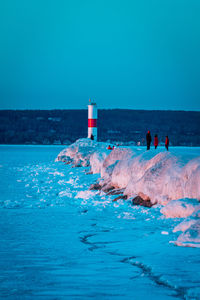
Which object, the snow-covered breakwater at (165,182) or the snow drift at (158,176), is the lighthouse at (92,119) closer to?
the snow-covered breakwater at (165,182)

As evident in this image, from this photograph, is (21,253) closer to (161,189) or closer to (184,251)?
(184,251)

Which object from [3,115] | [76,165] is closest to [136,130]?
[3,115]

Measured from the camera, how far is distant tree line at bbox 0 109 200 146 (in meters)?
115

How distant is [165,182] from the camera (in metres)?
11.0

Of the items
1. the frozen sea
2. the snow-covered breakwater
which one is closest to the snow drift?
the snow-covered breakwater

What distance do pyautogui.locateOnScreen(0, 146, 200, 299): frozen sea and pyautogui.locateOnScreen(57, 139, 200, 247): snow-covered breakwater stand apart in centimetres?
32

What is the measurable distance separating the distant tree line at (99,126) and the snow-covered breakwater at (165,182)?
93.0 meters

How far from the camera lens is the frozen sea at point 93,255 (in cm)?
481

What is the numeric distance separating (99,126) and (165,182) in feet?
391

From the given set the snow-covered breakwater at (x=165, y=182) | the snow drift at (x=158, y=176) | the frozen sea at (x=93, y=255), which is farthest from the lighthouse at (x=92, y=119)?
the frozen sea at (x=93, y=255)

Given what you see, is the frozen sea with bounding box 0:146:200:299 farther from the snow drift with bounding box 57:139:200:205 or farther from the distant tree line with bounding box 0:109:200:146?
the distant tree line with bounding box 0:109:200:146

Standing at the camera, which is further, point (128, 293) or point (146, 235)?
point (146, 235)

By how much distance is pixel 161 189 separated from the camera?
11086 millimetres

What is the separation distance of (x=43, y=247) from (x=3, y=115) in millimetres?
129790
